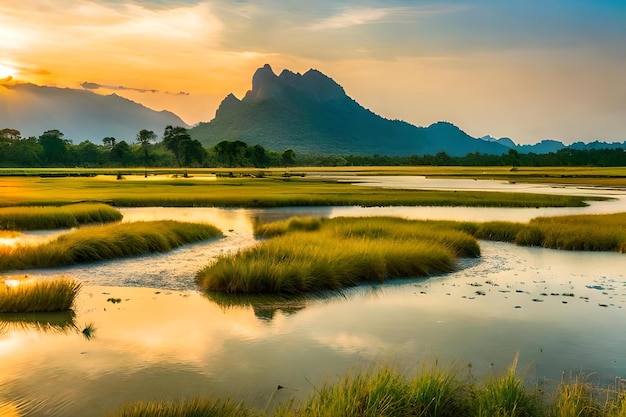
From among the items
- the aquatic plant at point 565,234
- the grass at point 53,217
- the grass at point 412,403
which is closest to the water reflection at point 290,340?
the grass at point 412,403

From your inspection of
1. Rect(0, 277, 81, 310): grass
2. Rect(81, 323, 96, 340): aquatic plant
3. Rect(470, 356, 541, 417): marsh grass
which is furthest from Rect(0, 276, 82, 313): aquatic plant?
Rect(470, 356, 541, 417): marsh grass

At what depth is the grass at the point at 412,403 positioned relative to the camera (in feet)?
26.3

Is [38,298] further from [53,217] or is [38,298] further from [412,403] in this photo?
[53,217]

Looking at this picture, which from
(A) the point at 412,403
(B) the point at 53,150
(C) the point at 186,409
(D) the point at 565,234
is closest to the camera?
(C) the point at 186,409

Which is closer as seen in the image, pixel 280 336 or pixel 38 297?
pixel 280 336

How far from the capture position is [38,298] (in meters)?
15.2

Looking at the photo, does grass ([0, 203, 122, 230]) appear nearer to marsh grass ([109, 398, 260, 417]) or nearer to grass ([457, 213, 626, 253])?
grass ([457, 213, 626, 253])

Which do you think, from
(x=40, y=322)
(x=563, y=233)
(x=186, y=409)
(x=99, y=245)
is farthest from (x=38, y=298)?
(x=563, y=233)

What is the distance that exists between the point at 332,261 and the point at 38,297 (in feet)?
31.8

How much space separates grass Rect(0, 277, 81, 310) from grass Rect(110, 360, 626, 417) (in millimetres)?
7762

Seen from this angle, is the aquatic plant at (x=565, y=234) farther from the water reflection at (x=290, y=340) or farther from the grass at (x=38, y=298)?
the grass at (x=38, y=298)

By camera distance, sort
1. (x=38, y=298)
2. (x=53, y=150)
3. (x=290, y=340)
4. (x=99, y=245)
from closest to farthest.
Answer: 1. (x=290, y=340)
2. (x=38, y=298)
3. (x=99, y=245)
4. (x=53, y=150)

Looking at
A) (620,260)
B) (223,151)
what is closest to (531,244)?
(620,260)

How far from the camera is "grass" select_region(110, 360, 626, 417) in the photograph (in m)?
8.03
